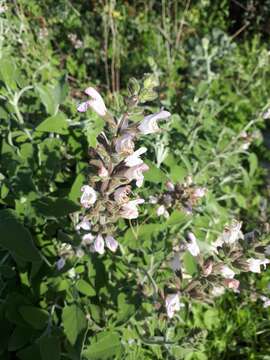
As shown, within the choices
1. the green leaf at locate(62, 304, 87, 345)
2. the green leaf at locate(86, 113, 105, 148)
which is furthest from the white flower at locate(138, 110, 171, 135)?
the green leaf at locate(62, 304, 87, 345)

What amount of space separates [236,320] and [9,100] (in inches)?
76.0

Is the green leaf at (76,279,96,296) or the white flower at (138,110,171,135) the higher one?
the white flower at (138,110,171,135)

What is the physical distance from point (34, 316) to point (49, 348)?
21 cm

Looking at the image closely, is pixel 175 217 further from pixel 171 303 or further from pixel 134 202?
pixel 134 202

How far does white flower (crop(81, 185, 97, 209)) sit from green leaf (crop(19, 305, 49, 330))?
555 mm

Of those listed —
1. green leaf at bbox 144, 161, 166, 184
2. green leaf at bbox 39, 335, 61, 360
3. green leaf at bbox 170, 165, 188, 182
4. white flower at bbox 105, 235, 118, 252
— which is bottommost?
green leaf at bbox 39, 335, 61, 360

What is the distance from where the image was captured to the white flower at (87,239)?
1.62 metres

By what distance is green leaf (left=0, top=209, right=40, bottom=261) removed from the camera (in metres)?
1.23

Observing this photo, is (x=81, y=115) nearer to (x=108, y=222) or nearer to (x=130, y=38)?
(x=108, y=222)

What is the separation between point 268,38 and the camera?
6172 millimetres

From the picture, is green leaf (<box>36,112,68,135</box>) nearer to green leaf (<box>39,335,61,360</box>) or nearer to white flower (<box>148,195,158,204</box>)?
white flower (<box>148,195,158,204</box>)

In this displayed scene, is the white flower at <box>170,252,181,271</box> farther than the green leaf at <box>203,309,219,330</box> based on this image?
No

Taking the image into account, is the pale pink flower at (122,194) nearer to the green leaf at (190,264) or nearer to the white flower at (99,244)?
the white flower at (99,244)

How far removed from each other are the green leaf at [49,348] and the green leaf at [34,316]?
0.13 metres
